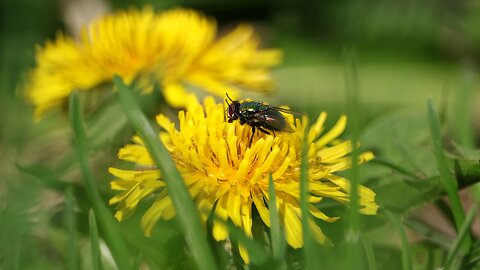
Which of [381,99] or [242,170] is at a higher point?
[381,99]

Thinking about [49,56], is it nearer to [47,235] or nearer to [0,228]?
[47,235]

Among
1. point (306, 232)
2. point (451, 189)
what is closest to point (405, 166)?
point (451, 189)

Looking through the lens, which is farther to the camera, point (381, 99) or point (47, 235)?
point (381, 99)

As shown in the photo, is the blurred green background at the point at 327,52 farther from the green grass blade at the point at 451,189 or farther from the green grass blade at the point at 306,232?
the green grass blade at the point at 306,232

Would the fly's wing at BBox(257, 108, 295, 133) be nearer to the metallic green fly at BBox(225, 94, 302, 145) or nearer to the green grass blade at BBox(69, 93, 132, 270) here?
the metallic green fly at BBox(225, 94, 302, 145)

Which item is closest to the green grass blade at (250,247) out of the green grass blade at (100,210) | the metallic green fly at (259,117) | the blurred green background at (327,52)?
the green grass blade at (100,210)

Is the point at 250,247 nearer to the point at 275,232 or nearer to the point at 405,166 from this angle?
the point at 275,232

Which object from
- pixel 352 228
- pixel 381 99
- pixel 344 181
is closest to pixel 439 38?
pixel 381 99

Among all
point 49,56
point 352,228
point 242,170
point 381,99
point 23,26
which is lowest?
point 352,228
